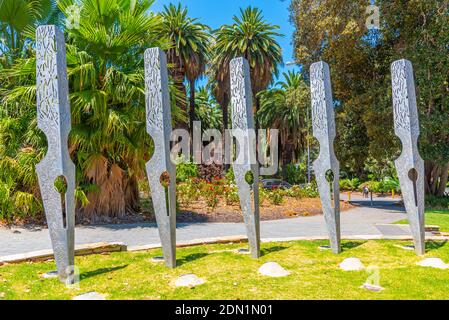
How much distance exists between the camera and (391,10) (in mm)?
17047

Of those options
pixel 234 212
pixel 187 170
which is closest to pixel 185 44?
pixel 187 170

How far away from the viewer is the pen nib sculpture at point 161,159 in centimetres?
583

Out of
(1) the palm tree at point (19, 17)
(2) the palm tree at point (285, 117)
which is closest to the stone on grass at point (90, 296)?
(1) the palm tree at point (19, 17)

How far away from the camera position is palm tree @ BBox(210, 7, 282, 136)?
94.8 ft

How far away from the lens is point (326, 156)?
6793 mm

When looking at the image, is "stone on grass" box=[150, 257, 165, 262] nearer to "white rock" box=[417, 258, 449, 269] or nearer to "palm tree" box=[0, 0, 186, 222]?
"white rock" box=[417, 258, 449, 269]

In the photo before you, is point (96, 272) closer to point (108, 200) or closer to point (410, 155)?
point (410, 155)

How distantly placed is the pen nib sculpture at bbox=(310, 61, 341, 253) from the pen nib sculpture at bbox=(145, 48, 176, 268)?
2.81 metres

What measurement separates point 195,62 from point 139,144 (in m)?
18.1

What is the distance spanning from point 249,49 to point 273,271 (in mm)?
25758

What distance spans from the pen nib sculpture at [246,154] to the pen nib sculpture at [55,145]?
2.77 metres

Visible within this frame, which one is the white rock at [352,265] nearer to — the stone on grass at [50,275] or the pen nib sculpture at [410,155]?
the pen nib sculpture at [410,155]

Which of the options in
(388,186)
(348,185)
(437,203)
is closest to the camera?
(437,203)

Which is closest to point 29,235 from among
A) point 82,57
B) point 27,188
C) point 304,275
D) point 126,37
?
point 27,188
